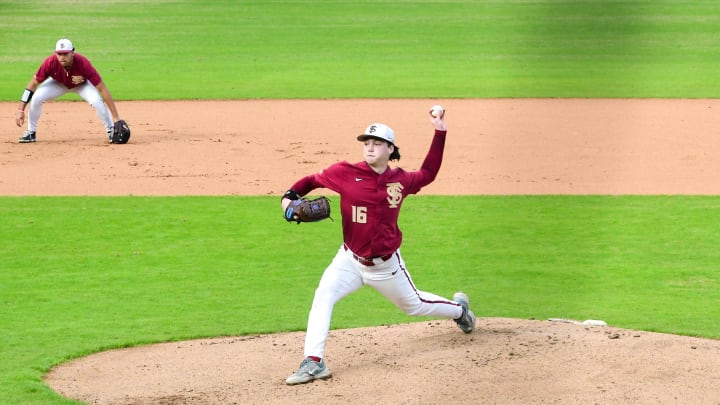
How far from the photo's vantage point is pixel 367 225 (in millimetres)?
6598

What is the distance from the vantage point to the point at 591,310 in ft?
27.8

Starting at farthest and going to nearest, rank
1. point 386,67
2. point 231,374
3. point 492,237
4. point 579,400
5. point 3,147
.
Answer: point 386,67
point 3,147
point 492,237
point 231,374
point 579,400

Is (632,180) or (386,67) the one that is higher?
(386,67)

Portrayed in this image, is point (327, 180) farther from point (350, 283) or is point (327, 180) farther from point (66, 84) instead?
point (66, 84)

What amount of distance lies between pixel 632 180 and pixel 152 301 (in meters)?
6.88

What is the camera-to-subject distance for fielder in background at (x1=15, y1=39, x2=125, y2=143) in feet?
48.8

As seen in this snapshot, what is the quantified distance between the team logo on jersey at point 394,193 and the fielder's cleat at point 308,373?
99cm

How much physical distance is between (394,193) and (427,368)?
39.2 inches

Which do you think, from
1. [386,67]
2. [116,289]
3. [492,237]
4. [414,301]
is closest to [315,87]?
[386,67]

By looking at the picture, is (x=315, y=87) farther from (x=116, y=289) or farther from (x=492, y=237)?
(x=116, y=289)

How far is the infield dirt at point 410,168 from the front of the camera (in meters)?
6.33

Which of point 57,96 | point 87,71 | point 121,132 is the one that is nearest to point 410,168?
point 121,132

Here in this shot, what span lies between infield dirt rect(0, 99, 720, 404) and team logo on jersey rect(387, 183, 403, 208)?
91 cm

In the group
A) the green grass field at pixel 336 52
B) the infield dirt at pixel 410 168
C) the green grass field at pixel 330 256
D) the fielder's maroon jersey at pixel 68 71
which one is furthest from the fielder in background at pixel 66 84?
the green grass field at pixel 336 52
